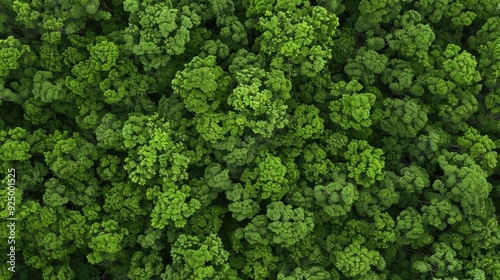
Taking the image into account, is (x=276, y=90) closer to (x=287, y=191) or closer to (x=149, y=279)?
(x=287, y=191)

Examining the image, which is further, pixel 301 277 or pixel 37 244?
pixel 37 244

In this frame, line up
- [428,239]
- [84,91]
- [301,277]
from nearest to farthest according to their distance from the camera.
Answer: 1. [301,277]
2. [428,239]
3. [84,91]

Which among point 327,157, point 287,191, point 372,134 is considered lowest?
point 287,191

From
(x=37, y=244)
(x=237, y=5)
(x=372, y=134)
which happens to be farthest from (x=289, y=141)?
(x=37, y=244)

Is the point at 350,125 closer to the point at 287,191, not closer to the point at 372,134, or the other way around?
the point at 372,134

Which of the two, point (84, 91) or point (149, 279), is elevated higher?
point (84, 91)

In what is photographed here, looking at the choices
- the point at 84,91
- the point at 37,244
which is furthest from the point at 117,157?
the point at 37,244

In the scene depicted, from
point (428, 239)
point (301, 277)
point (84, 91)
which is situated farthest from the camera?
point (84, 91)
